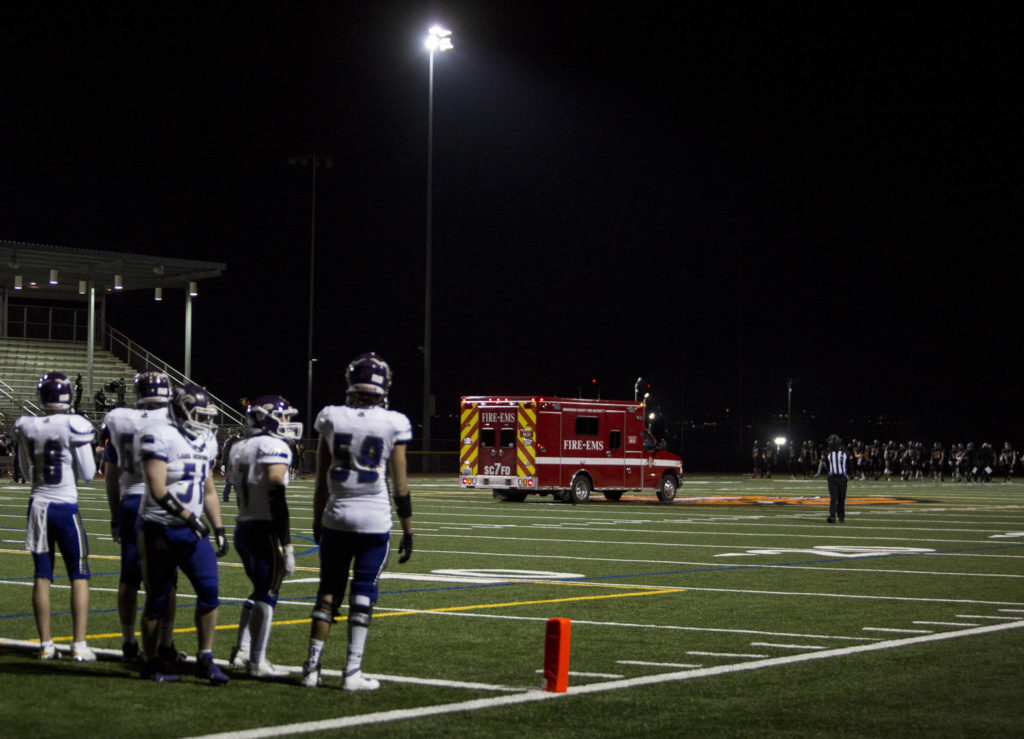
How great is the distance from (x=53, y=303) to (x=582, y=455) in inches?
1378

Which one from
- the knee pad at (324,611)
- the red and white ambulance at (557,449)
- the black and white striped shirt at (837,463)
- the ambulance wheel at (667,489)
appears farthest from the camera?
the ambulance wheel at (667,489)

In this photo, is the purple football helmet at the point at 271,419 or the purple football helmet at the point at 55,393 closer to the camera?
the purple football helmet at the point at 271,419

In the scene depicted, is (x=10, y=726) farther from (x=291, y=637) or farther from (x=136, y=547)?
(x=291, y=637)

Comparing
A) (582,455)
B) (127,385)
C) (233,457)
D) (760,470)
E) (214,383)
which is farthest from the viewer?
(214,383)

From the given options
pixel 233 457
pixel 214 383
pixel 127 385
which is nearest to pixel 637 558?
pixel 233 457

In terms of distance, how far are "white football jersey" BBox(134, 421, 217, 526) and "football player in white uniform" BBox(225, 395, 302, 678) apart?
269mm

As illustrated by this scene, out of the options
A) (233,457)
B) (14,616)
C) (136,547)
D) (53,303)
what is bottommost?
(14,616)

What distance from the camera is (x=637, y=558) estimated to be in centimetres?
1892

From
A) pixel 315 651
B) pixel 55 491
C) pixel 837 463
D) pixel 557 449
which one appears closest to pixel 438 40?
pixel 557 449

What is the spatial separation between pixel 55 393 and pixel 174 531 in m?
1.85

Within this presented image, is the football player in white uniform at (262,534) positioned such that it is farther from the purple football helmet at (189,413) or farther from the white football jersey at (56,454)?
the white football jersey at (56,454)

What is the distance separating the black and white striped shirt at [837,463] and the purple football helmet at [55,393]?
64.2 ft

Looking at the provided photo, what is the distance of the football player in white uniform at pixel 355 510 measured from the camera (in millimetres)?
8617

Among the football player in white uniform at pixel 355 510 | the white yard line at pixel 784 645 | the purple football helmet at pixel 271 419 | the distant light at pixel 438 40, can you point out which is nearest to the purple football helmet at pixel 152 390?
the purple football helmet at pixel 271 419
